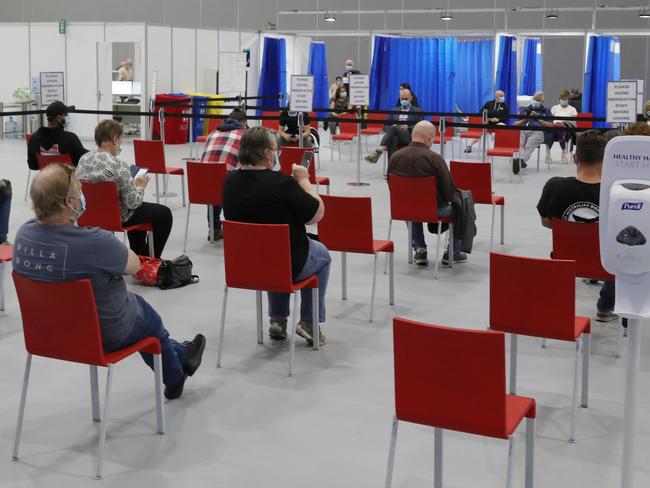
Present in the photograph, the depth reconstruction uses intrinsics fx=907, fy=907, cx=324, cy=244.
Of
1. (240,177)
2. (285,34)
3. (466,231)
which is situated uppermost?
(285,34)

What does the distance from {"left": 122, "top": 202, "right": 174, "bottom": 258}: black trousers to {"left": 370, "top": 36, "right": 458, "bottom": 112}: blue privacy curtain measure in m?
10.2

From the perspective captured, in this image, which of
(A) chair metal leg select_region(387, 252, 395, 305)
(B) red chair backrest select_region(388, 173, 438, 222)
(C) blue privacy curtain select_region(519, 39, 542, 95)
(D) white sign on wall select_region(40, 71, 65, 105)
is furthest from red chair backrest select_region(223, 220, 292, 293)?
(C) blue privacy curtain select_region(519, 39, 542, 95)

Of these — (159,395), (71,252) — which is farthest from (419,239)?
(71,252)

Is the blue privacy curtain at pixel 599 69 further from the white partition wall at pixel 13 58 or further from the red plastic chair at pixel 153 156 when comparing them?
the white partition wall at pixel 13 58

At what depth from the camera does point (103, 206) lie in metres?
5.91

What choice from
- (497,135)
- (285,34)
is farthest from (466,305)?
(285,34)

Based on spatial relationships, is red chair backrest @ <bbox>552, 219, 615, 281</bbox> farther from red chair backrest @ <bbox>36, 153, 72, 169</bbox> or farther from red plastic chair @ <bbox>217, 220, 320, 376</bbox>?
red chair backrest @ <bbox>36, 153, 72, 169</bbox>

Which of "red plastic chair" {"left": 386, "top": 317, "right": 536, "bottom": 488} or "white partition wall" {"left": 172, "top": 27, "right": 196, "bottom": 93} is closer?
"red plastic chair" {"left": 386, "top": 317, "right": 536, "bottom": 488}

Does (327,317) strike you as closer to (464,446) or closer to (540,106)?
(464,446)

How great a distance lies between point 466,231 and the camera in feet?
21.1

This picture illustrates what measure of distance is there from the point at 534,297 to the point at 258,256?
1.35m

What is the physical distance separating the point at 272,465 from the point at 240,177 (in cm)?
168

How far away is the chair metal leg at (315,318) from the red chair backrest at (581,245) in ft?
4.20

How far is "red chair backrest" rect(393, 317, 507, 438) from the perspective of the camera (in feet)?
8.61
